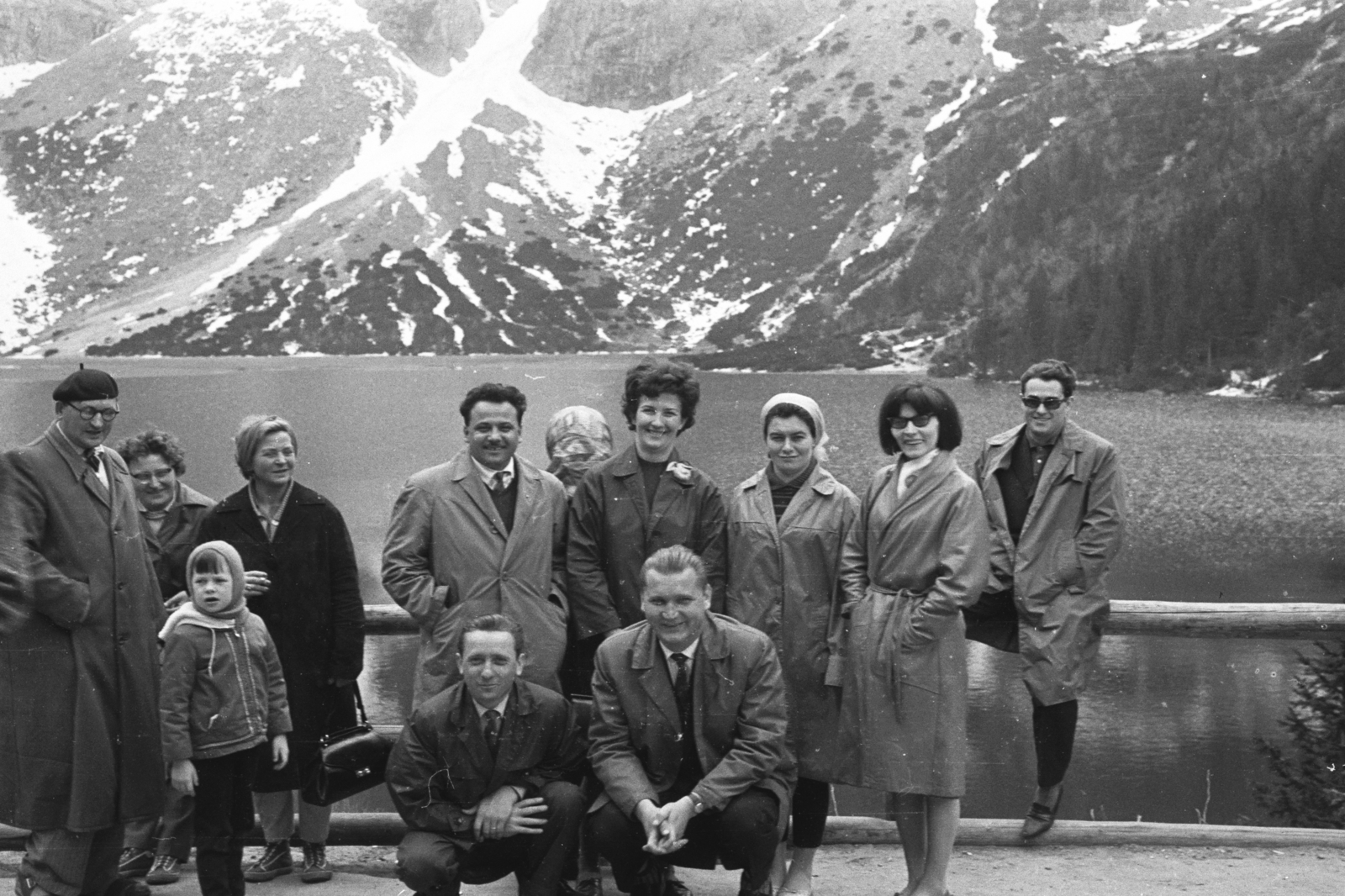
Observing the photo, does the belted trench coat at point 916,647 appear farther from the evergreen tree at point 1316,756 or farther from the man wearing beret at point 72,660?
the evergreen tree at point 1316,756

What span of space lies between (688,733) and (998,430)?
1739cm

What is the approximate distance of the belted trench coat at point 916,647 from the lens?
3482 mm

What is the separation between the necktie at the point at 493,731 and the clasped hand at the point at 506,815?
115mm

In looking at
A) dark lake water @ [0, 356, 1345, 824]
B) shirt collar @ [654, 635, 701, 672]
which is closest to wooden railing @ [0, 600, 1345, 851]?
shirt collar @ [654, 635, 701, 672]

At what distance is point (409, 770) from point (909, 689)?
1.45 metres

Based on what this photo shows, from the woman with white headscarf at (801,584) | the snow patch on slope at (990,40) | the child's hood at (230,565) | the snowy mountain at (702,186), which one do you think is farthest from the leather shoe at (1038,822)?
the snow patch on slope at (990,40)

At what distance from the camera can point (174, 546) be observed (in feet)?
13.4

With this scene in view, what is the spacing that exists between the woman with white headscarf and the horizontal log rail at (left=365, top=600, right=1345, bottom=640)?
1.26m

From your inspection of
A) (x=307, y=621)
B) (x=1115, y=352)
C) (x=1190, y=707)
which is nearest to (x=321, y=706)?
(x=307, y=621)

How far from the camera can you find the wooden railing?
4172 millimetres

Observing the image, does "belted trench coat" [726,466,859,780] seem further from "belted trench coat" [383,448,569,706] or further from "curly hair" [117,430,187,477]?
"curly hair" [117,430,187,477]

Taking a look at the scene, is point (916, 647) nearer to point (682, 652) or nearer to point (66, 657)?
point (682, 652)

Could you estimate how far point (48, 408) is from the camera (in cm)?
1769

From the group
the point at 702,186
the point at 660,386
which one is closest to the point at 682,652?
the point at 660,386
